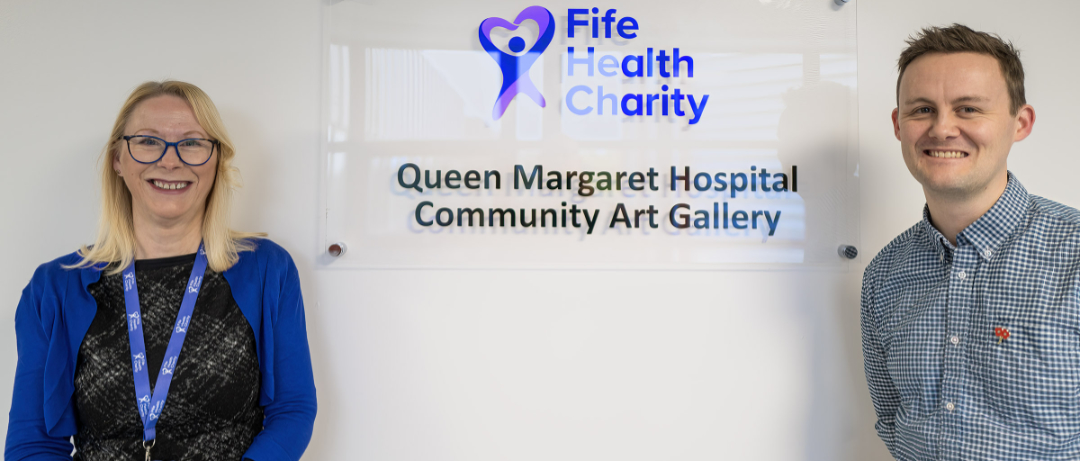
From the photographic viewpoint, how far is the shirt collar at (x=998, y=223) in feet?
4.92

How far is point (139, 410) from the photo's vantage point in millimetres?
1556

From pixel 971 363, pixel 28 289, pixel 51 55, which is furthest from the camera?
pixel 51 55

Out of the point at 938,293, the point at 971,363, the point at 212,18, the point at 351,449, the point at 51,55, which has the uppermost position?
the point at 212,18

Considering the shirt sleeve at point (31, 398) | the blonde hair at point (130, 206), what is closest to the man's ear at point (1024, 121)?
the blonde hair at point (130, 206)

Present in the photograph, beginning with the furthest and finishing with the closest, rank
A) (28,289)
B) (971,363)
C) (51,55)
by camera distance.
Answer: (51,55) → (28,289) → (971,363)

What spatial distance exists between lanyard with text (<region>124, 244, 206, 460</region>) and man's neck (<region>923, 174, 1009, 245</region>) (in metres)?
2.04

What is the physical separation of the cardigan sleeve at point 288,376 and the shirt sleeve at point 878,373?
1.71 meters

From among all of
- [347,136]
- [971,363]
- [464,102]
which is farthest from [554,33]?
[971,363]

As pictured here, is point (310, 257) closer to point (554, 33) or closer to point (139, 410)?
point (139, 410)

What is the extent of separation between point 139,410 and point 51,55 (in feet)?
4.19

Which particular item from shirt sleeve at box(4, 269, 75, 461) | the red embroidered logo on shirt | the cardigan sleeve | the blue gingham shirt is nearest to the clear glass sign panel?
the cardigan sleeve

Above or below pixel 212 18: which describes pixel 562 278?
below

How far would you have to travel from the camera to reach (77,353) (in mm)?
1572

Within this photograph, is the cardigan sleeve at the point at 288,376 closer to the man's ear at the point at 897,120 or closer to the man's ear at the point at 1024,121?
the man's ear at the point at 897,120
